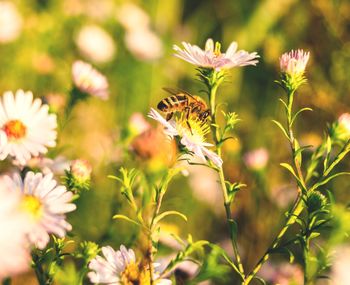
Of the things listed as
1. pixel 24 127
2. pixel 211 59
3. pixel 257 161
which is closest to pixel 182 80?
pixel 257 161

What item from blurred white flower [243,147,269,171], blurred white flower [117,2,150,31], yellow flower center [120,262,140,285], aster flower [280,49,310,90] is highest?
blurred white flower [117,2,150,31]

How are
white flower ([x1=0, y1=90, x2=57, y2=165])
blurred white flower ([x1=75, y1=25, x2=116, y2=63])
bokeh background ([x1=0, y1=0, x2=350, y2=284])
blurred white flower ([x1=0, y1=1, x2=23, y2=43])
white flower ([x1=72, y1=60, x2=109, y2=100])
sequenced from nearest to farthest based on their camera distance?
white flower ([x1=0, y1=90, x2=57, y2=165])
white flower ([x1=72, y1=60, x2=109, y2=100])
bokeh background ([x1=0, y1=0, x2=350, y2=284])
blurred white flower ([x1=0, y1=1, x2=23, y2=43])
blurred white flower ([x1=75, y1=25, x2=116, y2=63])

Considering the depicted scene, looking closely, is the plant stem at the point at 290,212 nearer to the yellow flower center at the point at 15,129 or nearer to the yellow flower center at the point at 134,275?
the yellow flower center at the point at 134,275

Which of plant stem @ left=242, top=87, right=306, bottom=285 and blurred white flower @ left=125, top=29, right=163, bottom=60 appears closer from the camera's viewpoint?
plant stem @ left=242, top=87, right=306, bottom=285

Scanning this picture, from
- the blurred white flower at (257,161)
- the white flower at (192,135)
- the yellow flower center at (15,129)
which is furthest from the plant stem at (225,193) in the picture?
the blurred white flower at (257,161)

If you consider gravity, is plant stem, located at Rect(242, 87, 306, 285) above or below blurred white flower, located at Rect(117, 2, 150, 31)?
below

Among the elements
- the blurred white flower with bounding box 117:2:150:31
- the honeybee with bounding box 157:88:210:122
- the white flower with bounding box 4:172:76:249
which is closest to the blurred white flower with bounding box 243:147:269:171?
the honeybee with bounding box 157:88:210:122

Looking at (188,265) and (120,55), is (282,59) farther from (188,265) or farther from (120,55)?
(120,55)

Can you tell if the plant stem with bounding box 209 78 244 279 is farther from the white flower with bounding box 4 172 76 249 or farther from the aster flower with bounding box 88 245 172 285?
the white flower with bounding box 4 172 76 249

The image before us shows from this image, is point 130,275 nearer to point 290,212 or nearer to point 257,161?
point 290,212
